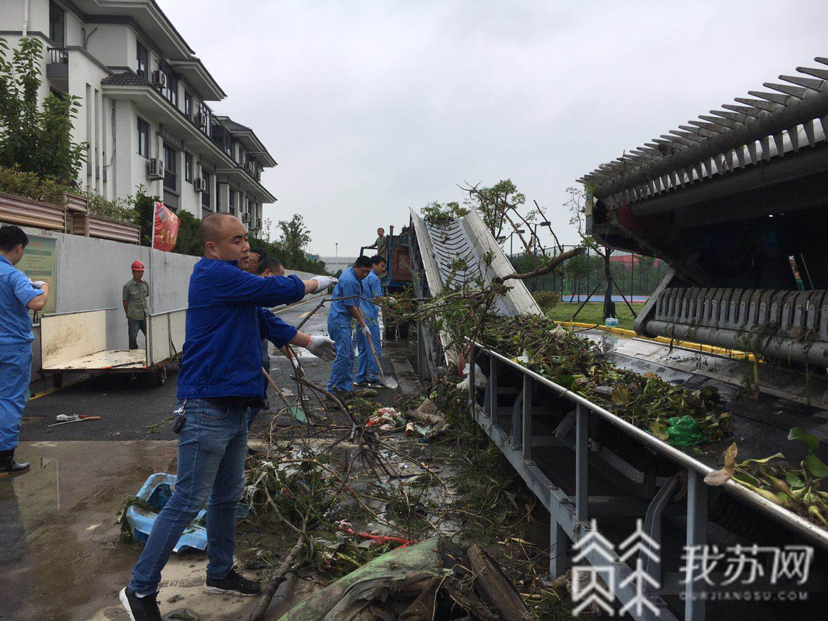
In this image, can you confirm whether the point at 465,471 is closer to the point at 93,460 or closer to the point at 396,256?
the point at 93,460

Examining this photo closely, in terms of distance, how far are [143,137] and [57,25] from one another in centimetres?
439

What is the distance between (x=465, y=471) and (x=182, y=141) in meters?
26.0

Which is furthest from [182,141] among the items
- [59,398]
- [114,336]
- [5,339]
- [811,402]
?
[811,402]

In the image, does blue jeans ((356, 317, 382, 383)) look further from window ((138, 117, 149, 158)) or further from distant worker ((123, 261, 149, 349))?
window ((138, 117, 149, 158))

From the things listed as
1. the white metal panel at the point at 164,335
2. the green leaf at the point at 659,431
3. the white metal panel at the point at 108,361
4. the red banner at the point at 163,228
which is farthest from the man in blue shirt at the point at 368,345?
the red banner at the point at 163,228

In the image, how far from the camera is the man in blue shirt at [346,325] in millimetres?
7375

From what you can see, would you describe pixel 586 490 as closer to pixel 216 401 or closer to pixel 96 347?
pixel 216 401

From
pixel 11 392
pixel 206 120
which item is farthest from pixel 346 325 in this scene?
pixel 206 120

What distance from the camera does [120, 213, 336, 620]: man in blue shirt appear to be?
8.62 ft

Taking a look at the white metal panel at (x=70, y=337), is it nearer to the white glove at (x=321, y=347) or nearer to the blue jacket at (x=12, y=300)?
the blue jacket at (x=12, y=300)

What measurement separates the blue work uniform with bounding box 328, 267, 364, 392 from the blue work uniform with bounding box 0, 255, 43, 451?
3.40 meters

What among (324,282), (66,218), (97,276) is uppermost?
(66,218)

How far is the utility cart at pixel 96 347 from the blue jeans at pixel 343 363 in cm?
240

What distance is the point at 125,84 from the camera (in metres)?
19.9
